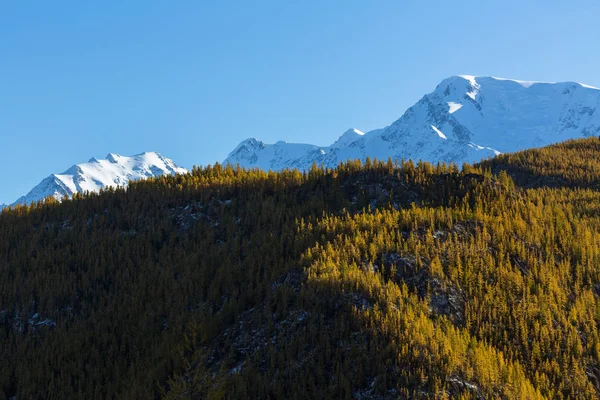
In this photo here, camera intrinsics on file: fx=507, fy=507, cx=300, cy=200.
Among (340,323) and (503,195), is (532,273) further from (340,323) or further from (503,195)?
(340,323)

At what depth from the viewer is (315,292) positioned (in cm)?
1471

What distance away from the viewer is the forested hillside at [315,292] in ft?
40.8

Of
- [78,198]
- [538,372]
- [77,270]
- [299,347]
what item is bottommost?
[538,372]

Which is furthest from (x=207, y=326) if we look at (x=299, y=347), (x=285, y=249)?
(x=285, y=249)

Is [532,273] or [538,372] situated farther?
[532,273]

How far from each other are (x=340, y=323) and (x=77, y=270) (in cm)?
1382

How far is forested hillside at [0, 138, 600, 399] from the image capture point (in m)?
12.4

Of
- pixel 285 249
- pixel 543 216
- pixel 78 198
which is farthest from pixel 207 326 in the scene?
pixel 78 198

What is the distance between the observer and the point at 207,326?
15398 millimetres

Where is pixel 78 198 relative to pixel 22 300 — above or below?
above

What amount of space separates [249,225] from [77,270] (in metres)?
7.65

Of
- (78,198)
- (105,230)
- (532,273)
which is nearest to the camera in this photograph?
(532,273)

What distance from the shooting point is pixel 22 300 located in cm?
2039

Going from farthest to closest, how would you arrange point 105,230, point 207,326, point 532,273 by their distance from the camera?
Answer: point 105,230
point 532,273
point 207,326
